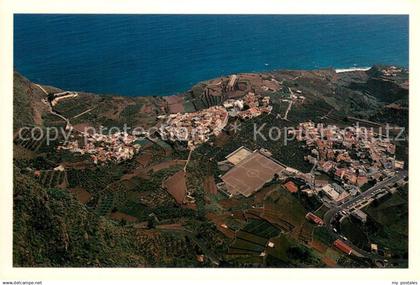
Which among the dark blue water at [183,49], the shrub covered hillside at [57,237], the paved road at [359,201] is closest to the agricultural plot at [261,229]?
the paved road at [359,201]

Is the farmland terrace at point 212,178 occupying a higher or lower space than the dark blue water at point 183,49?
lower

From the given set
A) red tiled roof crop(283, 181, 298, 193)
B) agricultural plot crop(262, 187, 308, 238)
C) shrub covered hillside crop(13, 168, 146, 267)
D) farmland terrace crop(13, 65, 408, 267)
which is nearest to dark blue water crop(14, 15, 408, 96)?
farmland terrace crop(13, 65, 408, 267)

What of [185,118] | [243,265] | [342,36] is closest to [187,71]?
[185,118]

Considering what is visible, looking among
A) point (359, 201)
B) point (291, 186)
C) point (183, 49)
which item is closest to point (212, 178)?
point (291, 186)

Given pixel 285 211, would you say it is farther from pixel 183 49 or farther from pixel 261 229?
pixel 183 49

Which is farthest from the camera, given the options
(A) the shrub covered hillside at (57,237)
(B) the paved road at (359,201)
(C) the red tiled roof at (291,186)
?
(C) the red tiled roof at (291,186)

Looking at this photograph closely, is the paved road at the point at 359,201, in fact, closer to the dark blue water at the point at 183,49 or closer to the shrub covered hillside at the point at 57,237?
the shrub covered hillside at the point at 57,237

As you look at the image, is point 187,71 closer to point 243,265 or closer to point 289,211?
point 289,211

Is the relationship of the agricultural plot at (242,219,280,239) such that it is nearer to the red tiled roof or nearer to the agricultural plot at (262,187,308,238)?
the agricultural plot at (262,187,308,238)
